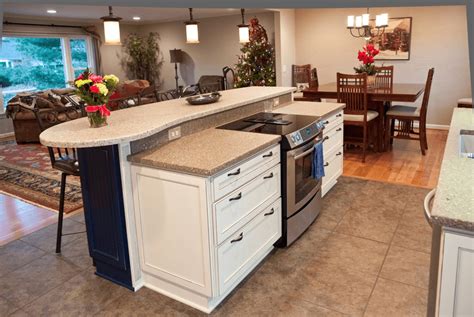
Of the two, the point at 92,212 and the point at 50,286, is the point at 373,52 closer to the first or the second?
the point at 92,212

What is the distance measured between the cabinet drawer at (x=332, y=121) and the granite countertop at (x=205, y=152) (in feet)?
3.56

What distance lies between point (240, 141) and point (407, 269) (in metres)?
1.38

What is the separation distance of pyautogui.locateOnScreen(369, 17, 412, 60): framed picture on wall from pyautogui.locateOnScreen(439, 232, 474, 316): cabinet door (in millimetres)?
6359

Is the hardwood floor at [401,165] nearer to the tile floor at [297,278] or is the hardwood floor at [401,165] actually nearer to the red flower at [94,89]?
the tile floor at [297,278]

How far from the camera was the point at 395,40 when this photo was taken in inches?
268

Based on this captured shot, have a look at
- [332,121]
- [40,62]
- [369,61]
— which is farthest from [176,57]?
[332,121]

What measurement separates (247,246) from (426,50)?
5738mm

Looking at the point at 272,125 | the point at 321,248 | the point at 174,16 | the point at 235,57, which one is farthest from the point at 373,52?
the point at 174,16

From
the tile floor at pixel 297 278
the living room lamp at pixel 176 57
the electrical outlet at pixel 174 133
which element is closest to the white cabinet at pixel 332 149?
the tile floor at pixel 297 278

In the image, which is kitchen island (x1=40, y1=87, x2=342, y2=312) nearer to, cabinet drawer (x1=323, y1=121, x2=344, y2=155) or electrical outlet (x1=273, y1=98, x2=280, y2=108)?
cabinet drawer (x1=323, y1=121, x2=344, y2=155)

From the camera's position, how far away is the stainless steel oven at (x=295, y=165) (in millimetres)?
2729

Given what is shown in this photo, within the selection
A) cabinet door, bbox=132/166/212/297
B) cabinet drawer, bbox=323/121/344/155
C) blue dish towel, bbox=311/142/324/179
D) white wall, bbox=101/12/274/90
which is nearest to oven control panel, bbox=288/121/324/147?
blue dish towel, bbox=311/142/324/179

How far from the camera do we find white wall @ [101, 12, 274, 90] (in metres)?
9.07

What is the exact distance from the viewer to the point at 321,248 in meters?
2.88
